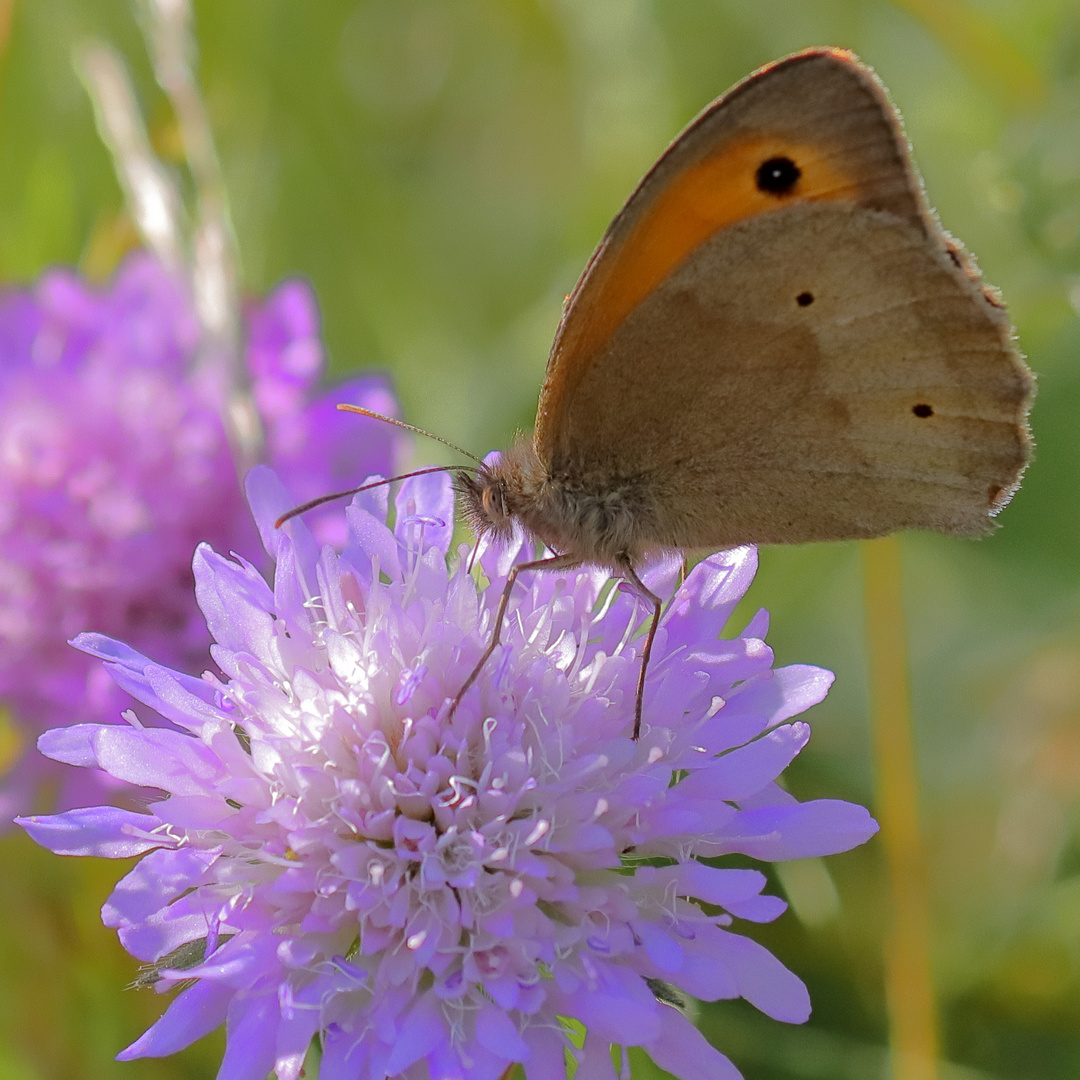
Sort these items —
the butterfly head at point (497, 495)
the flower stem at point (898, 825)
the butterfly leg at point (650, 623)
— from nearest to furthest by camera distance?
the butterfly leg at point (650, 623), the butterfly head at point (497, 495), the flower stem at point (898, 825)

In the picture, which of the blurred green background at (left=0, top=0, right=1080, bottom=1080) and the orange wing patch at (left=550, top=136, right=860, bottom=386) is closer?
the orange wing patch at (left=550, top=136, right=860, bottom=386)

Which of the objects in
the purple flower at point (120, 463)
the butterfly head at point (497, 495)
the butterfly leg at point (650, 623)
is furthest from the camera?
the purple flower at point (120, 463)

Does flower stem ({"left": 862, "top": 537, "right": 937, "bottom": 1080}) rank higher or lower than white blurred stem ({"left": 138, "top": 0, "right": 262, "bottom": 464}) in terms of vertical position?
lower

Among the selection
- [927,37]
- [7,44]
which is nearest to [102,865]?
[7,44]

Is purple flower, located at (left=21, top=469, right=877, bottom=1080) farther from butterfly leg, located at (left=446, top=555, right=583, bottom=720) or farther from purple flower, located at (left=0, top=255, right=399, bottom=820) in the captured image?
purple flower, located at (left=0, top=255, right=399, bottom=820)

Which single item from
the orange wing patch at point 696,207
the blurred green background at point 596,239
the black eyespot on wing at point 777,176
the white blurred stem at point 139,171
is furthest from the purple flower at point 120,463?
the black eyespot on wing at point 777,176

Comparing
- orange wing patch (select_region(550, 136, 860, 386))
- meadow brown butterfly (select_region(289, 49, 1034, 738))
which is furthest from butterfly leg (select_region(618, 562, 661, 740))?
orange wing patch (select_region(550, 136, 860, 386))

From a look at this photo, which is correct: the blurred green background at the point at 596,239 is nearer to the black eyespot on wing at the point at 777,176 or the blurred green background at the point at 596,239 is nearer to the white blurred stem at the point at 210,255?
the white blurred stem at the point at 210,255

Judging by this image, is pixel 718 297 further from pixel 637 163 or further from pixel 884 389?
pixel 637 163
